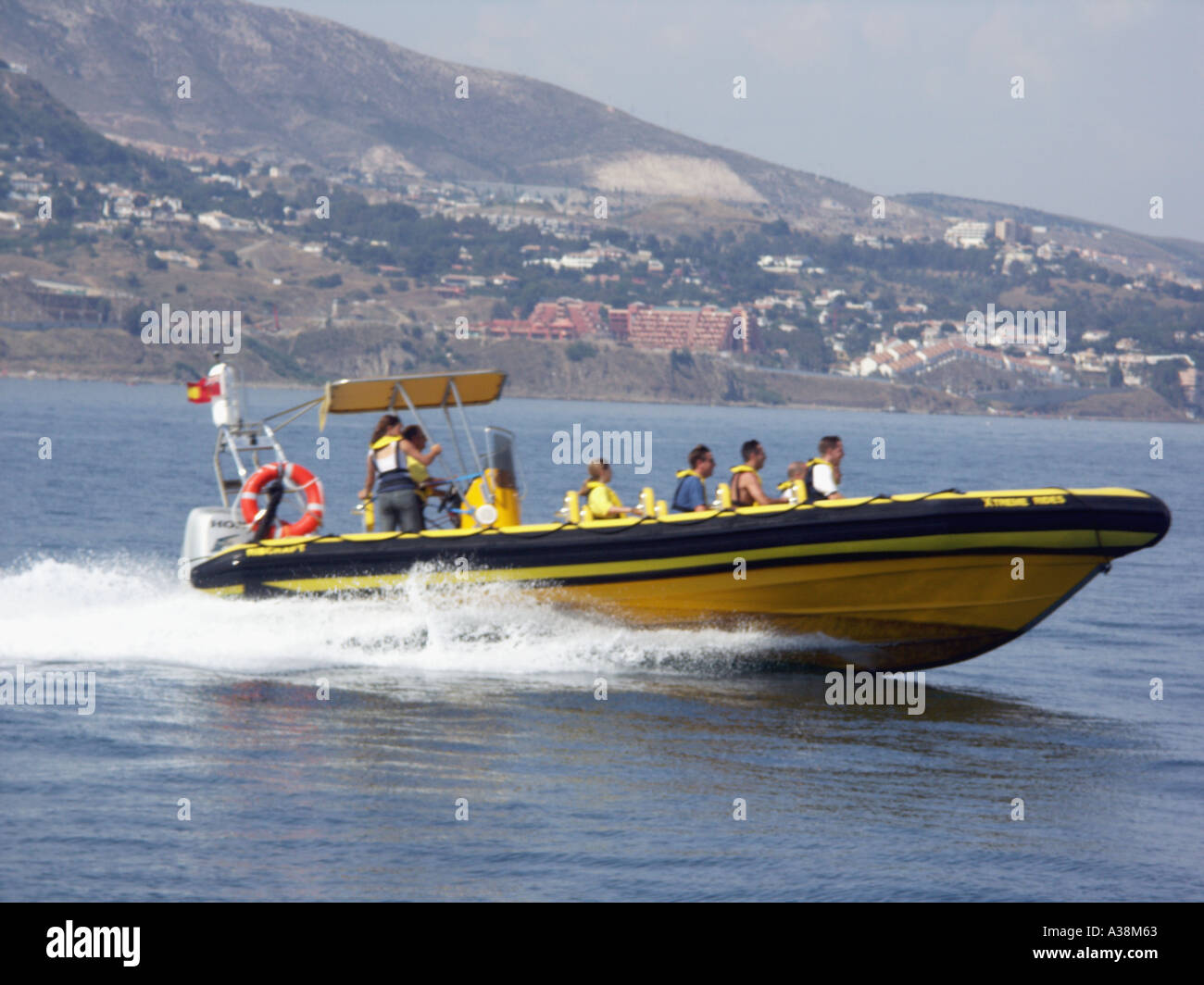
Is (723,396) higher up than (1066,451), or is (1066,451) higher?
A: (723,396)

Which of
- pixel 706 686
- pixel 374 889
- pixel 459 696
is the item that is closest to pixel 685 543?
pixel 706 686

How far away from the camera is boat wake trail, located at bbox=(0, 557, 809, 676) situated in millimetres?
11125

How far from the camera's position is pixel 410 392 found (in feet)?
39.4

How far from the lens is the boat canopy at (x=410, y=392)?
11.6m

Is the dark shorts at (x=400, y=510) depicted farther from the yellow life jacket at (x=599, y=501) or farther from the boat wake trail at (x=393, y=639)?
the yellow life jacket at (x=599, y=501)

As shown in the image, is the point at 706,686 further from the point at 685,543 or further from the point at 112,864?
the point at 112,864

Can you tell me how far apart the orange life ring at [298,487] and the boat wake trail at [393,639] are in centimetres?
73

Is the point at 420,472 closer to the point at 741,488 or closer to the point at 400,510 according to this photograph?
the point at 400,510

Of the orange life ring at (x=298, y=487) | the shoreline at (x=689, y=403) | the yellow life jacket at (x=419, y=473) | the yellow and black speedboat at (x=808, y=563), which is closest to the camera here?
the yellow and black speedboat at (x=808, y=563)

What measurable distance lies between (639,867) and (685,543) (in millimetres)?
3914

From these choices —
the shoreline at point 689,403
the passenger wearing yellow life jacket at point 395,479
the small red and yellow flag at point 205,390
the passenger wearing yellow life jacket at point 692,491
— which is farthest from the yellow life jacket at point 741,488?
the shoreline at point 689,403

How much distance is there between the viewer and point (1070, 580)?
10.7 m

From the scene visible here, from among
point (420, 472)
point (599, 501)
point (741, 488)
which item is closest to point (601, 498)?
point (599, 501)
